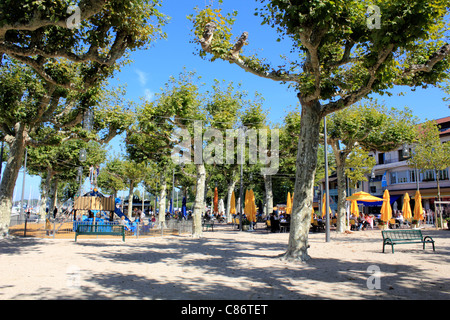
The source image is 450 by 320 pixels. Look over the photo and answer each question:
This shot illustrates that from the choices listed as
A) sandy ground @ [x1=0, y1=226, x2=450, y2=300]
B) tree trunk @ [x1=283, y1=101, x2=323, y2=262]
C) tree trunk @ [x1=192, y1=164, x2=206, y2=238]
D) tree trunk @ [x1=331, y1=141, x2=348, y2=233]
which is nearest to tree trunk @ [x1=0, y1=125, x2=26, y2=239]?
sandy ground @ [x1=0, y1=226, x2=450, y2=300]

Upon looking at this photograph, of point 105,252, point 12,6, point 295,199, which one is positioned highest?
point 12,6

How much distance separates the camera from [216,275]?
792 centimetres

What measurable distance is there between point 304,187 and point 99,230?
34.5ft

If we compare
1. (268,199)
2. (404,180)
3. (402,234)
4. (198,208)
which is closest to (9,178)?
(198,208)

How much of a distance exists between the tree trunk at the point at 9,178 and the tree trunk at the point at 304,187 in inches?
521

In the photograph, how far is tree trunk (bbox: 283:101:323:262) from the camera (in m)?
9.95

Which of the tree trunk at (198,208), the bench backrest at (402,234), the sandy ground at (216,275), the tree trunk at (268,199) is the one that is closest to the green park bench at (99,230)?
the sandy ground at (216,275)

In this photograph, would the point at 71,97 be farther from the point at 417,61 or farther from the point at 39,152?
the point at 39,152

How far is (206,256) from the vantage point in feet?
36.3

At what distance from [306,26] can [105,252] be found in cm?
999

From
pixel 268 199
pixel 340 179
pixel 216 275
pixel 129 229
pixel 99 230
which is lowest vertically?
pixel 216 275

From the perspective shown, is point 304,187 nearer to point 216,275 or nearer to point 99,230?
point 216,275

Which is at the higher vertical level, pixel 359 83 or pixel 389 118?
pixel 389 118

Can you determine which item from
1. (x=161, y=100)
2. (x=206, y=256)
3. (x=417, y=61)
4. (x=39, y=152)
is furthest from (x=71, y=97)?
(x=39, y=152)
